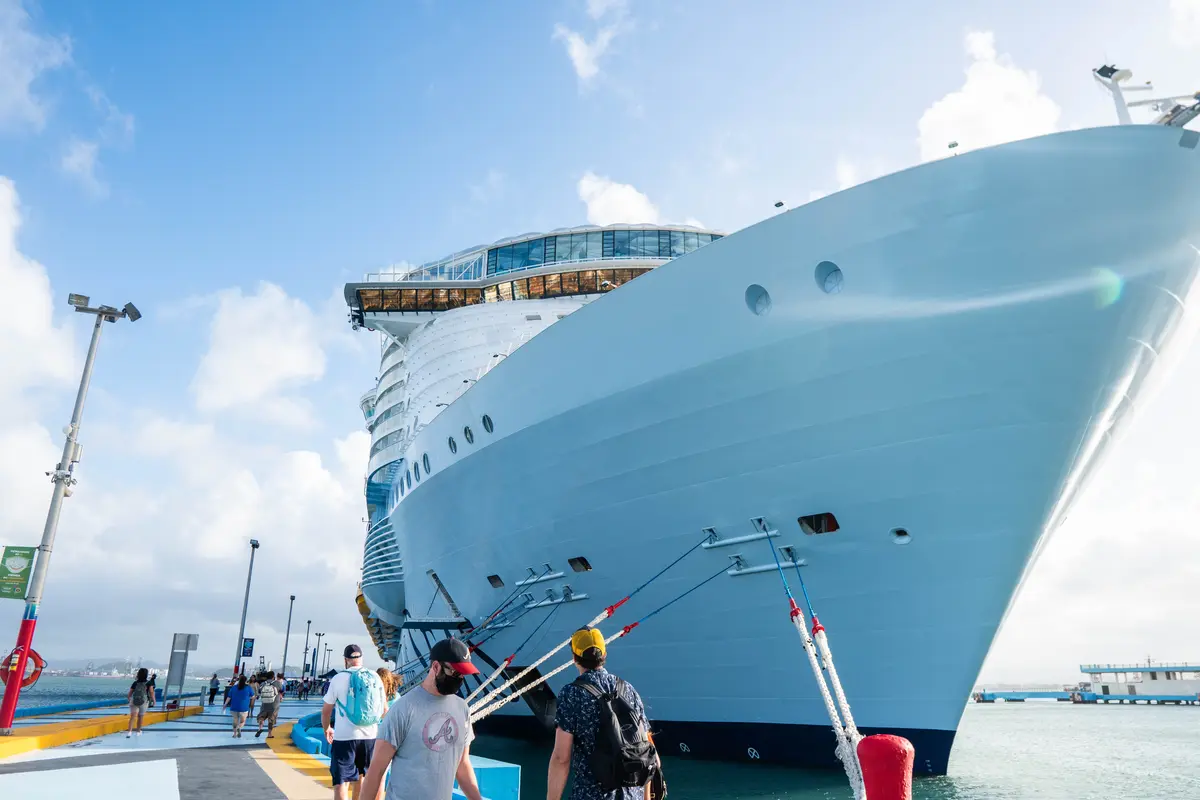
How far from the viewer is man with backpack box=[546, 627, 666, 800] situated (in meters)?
3.40

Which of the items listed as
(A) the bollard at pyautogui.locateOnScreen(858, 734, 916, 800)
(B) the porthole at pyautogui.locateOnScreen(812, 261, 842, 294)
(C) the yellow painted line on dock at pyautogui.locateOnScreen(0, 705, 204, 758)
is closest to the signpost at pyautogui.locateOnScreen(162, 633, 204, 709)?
(C) the yellow painted line on dock at pyautogui.locateOnScreen(0, 705, 204, 758)

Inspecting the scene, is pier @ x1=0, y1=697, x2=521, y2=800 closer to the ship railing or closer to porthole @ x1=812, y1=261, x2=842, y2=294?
porthole @ x1=812, y1=261, x2=842, y2=294

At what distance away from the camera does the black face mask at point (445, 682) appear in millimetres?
3623

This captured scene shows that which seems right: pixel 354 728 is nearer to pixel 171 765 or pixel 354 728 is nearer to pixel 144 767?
pixel 144 767

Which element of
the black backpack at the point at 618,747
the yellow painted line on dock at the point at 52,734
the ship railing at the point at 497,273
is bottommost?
the yellow painted line on dock at the point at 52,734

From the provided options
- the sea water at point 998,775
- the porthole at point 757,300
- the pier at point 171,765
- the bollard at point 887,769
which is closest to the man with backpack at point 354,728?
the pier at point 171,765

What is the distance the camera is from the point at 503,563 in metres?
13.2

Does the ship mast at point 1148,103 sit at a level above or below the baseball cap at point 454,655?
above

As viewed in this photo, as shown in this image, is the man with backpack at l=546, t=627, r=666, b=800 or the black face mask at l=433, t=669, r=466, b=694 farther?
the black face mask at l=433, t=669, r=466, b=694

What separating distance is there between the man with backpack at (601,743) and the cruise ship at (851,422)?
19.5 ft

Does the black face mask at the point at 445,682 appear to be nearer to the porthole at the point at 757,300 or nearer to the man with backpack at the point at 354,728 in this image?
the man with backpack at the point at 354,728

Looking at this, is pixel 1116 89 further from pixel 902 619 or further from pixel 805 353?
pixel 902 619

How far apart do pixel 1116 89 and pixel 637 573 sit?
799 cm

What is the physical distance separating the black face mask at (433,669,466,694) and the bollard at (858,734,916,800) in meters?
1.97
